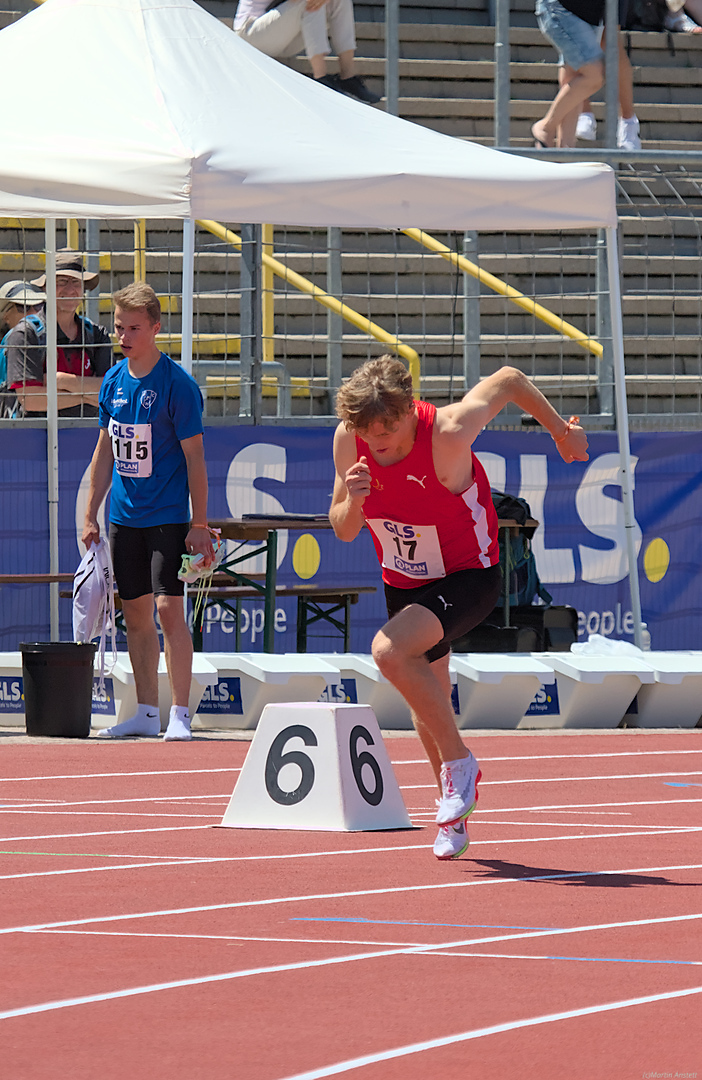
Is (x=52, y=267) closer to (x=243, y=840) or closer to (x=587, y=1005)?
(x=243, y=840)

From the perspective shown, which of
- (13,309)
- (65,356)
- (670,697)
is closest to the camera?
(670,697)

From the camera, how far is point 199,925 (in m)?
5.02

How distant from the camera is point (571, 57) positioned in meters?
16.2

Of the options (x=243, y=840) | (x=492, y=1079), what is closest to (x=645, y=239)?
(x=243, y=840)

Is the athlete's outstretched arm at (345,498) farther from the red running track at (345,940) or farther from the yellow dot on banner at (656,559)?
the yellow dot on banner at (656,559)

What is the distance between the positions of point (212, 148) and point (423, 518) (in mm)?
4609

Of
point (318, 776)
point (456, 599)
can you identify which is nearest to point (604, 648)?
point (318, 776)

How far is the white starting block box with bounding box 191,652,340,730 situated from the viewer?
10.5m

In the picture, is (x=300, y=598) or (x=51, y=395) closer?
(x=51, y=395)

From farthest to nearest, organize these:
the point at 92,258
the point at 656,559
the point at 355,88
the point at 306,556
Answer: the point at 355,88 → the point at 92,258 → the point at 656,559 → the point at 306,556

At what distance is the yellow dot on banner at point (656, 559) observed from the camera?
13.1 meters

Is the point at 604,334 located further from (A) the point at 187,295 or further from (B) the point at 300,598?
(A) the point at 187,295

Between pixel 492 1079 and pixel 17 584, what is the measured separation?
29.1 ft

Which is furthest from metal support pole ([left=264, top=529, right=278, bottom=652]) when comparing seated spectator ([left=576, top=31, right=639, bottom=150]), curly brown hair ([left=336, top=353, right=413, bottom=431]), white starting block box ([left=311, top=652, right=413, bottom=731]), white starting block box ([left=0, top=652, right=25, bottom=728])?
seated spectator ([left=576, top=31, right=639, bottom=150])
